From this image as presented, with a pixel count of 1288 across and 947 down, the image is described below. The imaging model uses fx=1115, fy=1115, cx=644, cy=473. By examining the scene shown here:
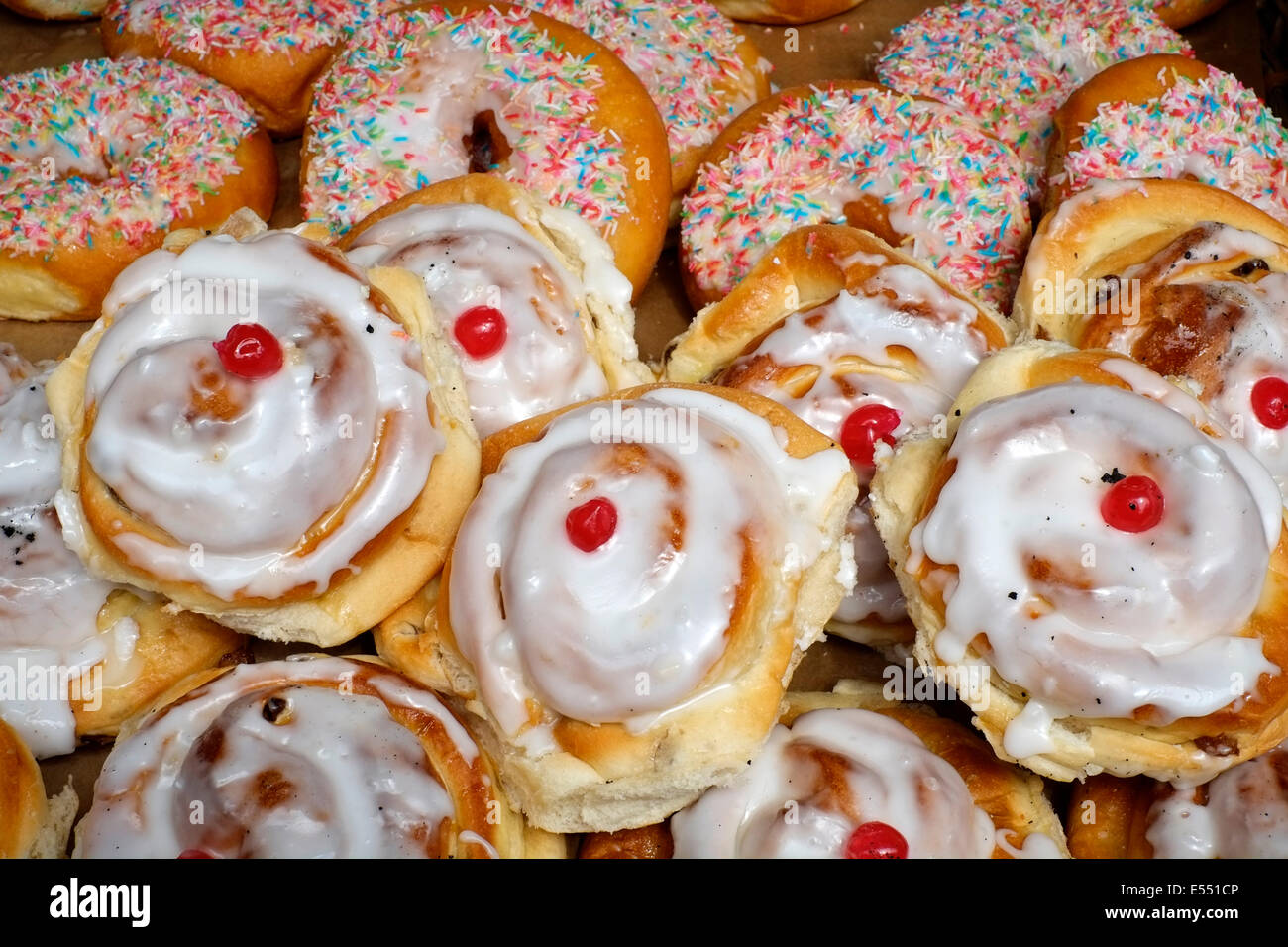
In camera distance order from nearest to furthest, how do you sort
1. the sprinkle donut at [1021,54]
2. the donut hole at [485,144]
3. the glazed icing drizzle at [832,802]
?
the glazed icing drizzle at [832,802], the donut hole at [485,144], the sprinkle donut at [1021,54]

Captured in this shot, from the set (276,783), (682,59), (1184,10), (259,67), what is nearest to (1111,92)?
(1184,10)

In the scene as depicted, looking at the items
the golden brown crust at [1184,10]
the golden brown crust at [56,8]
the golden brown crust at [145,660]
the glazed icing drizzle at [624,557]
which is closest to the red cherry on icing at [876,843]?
the glazed icing drizzle at [624,557]

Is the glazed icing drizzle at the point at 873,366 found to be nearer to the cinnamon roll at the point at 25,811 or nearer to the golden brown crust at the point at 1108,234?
the golden brown crust at the point at 1108,234

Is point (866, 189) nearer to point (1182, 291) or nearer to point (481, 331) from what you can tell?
point (1182, 291)

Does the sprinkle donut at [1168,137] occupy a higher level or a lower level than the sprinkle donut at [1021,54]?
lower

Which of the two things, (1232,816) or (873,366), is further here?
(873,366)
